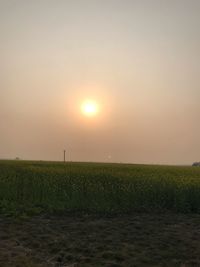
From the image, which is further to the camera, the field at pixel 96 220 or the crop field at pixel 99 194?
the crop field at pixel 99 194

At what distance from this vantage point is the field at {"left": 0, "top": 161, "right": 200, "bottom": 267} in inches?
408

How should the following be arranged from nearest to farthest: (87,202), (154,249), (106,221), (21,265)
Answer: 1. (21,265)
2. (154,249)
3. (106,221)
4. (87,202)

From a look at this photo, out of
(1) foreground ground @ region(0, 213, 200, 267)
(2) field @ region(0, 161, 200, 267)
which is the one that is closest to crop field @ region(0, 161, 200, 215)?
(2) field @ region(0, 161, 200, 267)

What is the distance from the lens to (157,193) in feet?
65.4

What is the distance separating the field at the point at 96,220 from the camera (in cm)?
1037

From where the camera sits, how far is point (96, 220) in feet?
52.6

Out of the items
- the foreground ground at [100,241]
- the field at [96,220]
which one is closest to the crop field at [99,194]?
the field at [96,220]

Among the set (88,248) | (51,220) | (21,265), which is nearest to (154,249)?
(88,248)

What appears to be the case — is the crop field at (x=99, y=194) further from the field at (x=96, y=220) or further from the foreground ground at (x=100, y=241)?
the foreground ground at (x=100, y=241)

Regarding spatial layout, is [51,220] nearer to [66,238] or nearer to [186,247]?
[66,238]

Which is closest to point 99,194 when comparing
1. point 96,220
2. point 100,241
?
point 96,220

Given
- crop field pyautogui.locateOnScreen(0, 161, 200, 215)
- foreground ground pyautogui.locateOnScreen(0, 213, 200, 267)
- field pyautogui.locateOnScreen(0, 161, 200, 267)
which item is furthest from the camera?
crop field pyautogui.locateOnScreen(0, 161, 200, 215)

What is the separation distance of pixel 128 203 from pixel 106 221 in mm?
3911

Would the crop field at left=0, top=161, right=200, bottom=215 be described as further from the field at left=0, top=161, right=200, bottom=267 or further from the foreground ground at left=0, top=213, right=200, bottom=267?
the foreground ground at left=0, top=213, right=200, bottom=267
